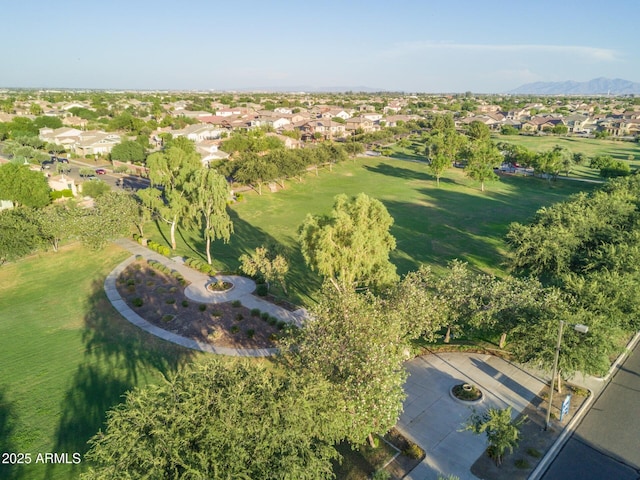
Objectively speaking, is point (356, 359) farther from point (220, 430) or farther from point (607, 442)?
point (607, 442)

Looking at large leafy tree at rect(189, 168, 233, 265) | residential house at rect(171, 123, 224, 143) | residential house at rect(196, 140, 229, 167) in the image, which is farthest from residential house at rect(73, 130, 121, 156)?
large leafy tree at rect(189, 168, 233, 265)

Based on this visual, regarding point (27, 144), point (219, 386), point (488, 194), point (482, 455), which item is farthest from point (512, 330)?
point (27, 144)

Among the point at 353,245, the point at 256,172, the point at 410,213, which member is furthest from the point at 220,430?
the point at 256,172

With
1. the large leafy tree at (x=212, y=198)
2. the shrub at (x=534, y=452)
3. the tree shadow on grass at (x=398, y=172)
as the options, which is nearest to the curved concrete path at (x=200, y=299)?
the large leafy tree at (x=212, y=198)

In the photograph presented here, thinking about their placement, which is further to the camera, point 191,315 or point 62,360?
point 191,315

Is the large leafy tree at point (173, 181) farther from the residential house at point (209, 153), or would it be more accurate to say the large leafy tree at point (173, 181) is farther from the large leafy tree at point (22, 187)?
the residential house at point (209, 153)
